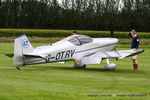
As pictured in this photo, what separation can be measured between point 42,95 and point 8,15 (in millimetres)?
89066

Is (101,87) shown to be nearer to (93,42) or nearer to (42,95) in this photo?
(42,95)

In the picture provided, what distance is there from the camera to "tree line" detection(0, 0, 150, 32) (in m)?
94.6

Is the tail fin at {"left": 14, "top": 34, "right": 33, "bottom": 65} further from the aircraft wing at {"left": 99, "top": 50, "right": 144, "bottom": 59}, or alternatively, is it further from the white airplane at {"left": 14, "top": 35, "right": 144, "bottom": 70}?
the aircraft wing at {"left": 99, "top": 50, "right": 144, "bottom": 59}

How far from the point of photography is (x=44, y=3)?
367 ft

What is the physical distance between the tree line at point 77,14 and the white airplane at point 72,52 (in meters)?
72.2

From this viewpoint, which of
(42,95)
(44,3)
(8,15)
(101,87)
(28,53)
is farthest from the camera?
(44,3)

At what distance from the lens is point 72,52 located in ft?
58.3

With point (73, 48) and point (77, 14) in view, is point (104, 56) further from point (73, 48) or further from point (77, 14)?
point (77, 14)

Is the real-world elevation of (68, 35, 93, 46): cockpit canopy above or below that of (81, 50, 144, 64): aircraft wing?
above

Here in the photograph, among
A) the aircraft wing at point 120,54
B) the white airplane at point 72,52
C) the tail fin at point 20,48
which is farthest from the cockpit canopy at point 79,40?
the tail fin at point 20,48

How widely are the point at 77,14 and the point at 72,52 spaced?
85225 millimetres

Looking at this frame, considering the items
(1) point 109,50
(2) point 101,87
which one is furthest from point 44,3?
(2) point 101,87

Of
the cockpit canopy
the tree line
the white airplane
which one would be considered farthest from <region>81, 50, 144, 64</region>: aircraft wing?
the tree line

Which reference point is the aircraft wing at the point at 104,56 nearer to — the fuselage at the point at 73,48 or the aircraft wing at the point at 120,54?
the aircraft wing at the point at 120,54
